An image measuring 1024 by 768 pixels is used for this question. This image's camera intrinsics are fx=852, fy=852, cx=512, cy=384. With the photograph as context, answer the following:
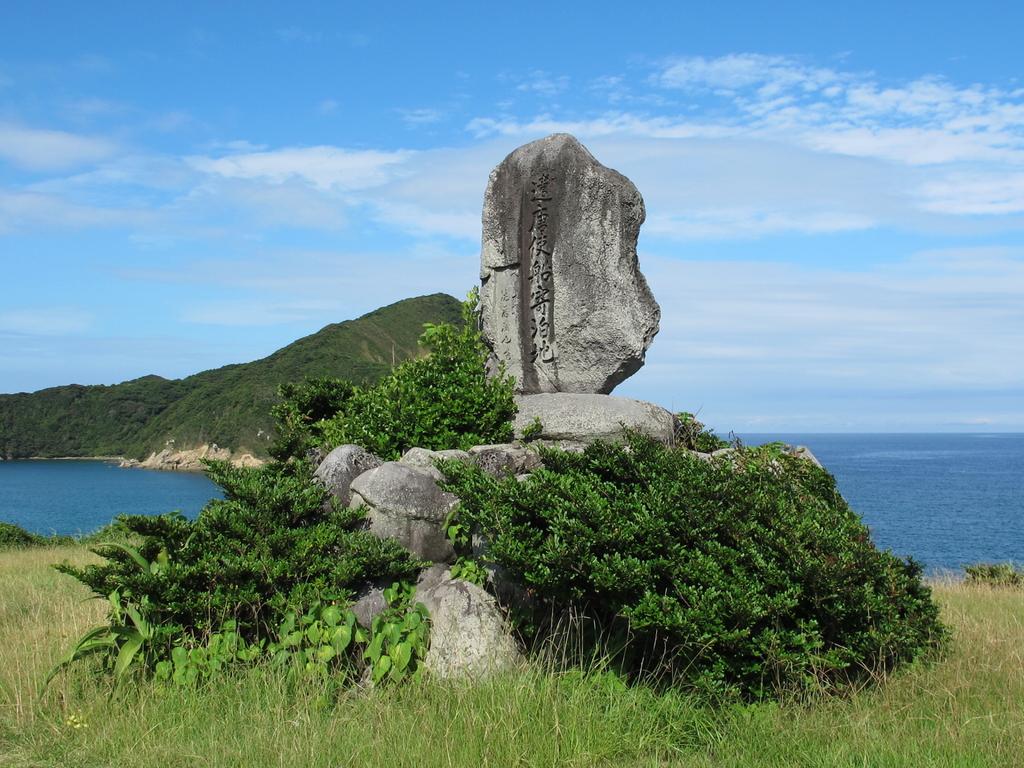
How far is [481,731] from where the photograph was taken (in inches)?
194

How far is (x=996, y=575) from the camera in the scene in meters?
14.2

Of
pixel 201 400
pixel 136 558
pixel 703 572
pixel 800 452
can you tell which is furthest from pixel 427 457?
pixel 201 400

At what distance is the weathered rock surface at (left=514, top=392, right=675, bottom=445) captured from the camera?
875 centimetres

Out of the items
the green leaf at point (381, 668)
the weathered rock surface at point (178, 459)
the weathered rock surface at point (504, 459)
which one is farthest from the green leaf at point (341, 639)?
the weathered rock surface at point (178, 459)

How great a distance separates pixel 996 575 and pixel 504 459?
10730 millimetres

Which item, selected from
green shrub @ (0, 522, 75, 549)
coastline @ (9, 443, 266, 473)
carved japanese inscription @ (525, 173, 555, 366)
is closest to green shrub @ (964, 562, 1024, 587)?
carved japanese inscription @ (525, 173, 555, 366)

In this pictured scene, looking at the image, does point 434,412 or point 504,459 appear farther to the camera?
point 434,412

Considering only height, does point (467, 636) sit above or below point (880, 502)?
above

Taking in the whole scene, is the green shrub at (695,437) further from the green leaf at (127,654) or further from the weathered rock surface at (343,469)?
the green leaf at (127,654)

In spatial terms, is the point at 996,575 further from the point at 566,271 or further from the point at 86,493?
the point at 86,493

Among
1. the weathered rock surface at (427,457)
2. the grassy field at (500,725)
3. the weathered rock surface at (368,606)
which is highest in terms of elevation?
the weathered rock surface at (427,457)

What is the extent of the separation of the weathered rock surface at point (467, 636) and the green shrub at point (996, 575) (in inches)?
427

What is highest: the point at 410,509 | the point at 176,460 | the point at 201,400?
the point at 201,400

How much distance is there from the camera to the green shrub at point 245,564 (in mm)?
5938
